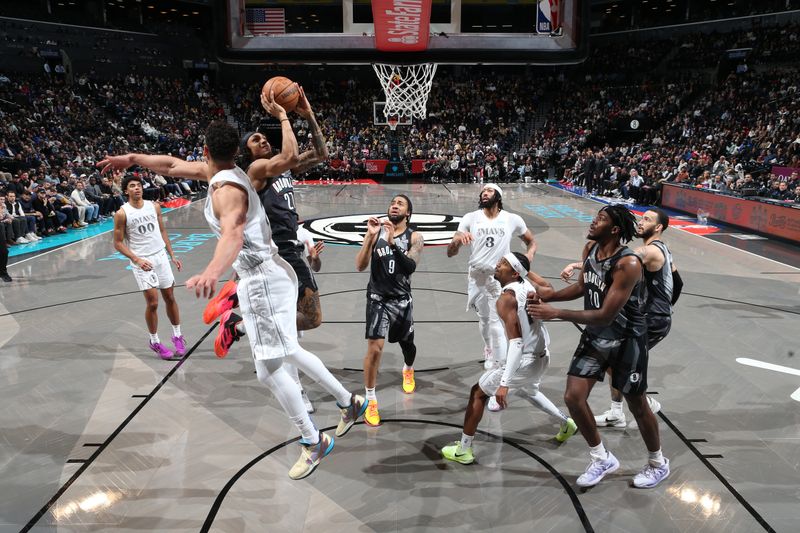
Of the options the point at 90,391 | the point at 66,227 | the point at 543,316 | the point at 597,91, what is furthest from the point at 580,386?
the point at 597,91

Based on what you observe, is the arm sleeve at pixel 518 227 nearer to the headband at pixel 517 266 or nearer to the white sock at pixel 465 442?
the headband at pixel 517 266

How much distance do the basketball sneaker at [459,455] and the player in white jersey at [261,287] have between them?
91cm

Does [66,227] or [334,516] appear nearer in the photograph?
[334,516]

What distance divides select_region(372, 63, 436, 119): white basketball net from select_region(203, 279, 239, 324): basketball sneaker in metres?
10.8

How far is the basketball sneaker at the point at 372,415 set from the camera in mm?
4672

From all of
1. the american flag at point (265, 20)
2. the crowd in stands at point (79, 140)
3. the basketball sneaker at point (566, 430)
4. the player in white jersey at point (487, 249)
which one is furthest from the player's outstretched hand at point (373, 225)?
the american flag at point (265, 20)

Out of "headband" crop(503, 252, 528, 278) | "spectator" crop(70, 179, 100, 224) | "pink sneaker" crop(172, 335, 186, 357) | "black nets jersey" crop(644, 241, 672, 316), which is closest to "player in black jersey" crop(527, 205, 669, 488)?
"headband" crop(503, 252, 528, 278)

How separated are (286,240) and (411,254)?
3.35 ft

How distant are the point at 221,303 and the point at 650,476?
124 inches

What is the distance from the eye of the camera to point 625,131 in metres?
28.7

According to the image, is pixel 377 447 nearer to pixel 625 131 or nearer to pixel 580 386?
pixel 580 386

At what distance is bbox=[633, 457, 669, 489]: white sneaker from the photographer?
383 centimetres

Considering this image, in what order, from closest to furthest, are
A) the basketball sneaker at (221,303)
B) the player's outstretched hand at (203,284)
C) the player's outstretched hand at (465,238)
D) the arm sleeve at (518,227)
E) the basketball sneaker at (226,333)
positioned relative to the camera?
the player's outstretched hand at (203,284) → the basketball sneaker at (221,303) → the basketball sneaker at (226,333) → the player's outstretched hand at (465,238) → the arm sleeve at (518,227)

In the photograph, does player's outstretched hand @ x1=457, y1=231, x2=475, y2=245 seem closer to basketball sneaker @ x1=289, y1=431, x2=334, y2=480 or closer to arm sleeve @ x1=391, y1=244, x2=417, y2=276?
arm sleeve @ x1=391, y1=244, x2=417, y2=276
